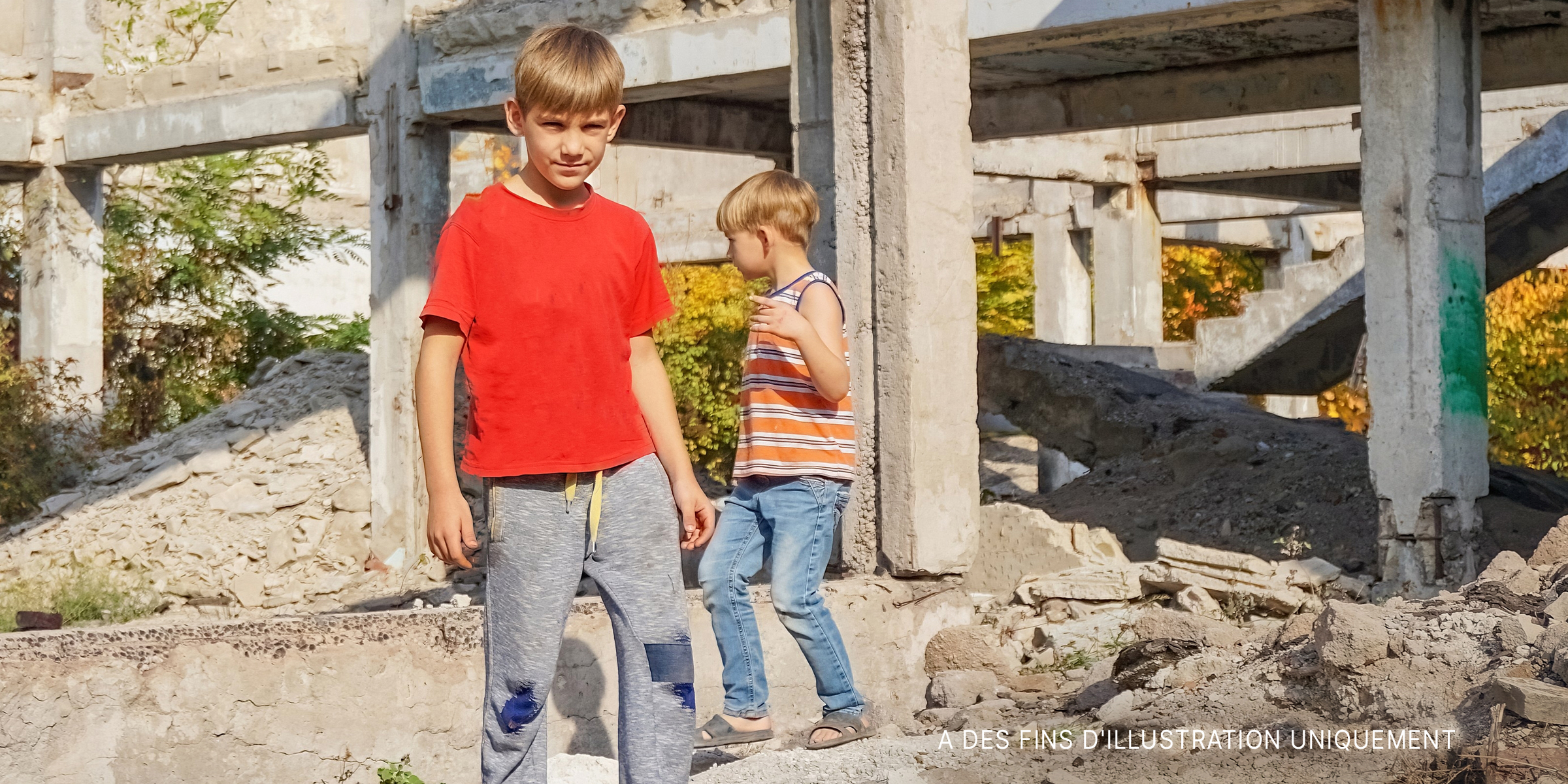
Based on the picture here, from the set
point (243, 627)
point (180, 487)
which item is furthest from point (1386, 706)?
point (180, 487)

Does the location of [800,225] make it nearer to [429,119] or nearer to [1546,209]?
[429,119]

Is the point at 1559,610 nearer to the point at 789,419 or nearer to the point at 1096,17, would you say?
the point at 789,419

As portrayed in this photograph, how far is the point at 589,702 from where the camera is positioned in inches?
173

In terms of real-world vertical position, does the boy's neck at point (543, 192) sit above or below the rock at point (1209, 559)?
above

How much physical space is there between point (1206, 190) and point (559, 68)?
12.8 meters

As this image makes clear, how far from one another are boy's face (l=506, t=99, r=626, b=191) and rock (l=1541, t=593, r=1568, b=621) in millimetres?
2701

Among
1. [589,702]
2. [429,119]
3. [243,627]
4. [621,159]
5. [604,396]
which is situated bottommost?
[589,702]

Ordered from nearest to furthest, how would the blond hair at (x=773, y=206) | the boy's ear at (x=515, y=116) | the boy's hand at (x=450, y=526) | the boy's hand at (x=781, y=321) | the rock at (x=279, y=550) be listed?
the boy's hand at (x=450, y=526) → the boy's ear at (x=515, y=116) → the boy's hand at (x=781, y=321) → the blond hair at (x=773, y=206) → the rock at (x=279, y=550)

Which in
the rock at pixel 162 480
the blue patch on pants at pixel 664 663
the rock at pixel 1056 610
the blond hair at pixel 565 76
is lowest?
the rock at pixel 1056 610

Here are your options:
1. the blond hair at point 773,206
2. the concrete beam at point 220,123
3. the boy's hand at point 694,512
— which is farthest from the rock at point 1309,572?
the concrete beam at point 220,123

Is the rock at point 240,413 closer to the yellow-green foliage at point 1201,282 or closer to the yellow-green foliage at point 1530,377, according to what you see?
the yellow-green foliage at point 1530,377

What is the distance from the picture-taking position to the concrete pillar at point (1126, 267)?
576 inches

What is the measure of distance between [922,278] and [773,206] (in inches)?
43.6

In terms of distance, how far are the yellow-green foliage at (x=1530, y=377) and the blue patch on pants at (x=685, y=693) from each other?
1262 cm
